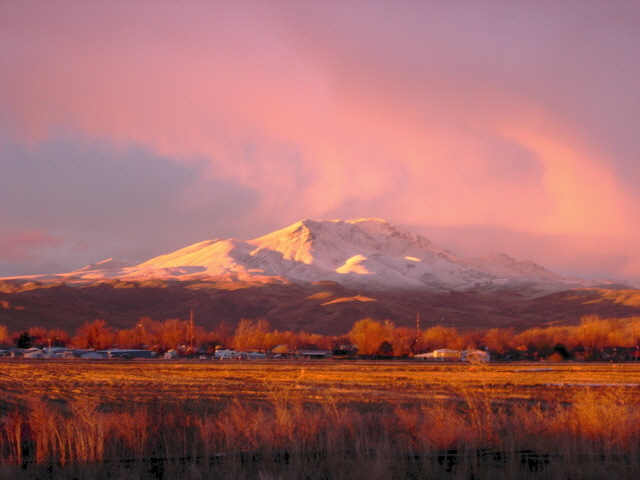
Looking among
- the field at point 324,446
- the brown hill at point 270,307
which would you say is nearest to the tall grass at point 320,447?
the field at point 324,446

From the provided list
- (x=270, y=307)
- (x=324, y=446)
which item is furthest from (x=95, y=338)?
(x=324, y=446)

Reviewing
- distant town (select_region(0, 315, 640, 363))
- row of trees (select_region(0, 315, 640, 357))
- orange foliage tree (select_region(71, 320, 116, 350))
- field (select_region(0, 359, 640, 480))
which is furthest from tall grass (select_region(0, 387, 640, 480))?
orange foliage tree (select_region(71, 320, 116, 350))

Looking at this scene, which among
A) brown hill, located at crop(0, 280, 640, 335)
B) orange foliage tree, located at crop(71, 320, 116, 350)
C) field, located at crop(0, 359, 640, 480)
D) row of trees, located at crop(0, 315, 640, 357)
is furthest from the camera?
brown hill, located at crop(0, 280, 640, 335)

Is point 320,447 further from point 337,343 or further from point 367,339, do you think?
point 337,343

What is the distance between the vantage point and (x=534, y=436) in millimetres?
14688

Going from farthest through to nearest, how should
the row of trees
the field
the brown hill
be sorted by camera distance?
the brown hill < the row of trees < the field

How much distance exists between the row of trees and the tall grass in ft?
298

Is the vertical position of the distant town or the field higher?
the field

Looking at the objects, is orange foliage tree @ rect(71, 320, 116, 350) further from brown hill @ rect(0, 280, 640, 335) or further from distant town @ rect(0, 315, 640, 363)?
brown hill @ rect(0, 280, 640, 335)

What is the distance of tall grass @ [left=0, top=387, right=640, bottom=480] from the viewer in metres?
12.6

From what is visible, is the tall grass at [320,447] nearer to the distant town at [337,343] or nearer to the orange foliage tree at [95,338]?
the distant town at [337,343]

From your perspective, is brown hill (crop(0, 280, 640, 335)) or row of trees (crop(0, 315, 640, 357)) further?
brown hill (crop(0, 280, 640, 335))

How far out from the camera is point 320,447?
45.5 feet

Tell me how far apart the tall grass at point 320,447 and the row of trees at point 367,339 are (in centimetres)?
9077
